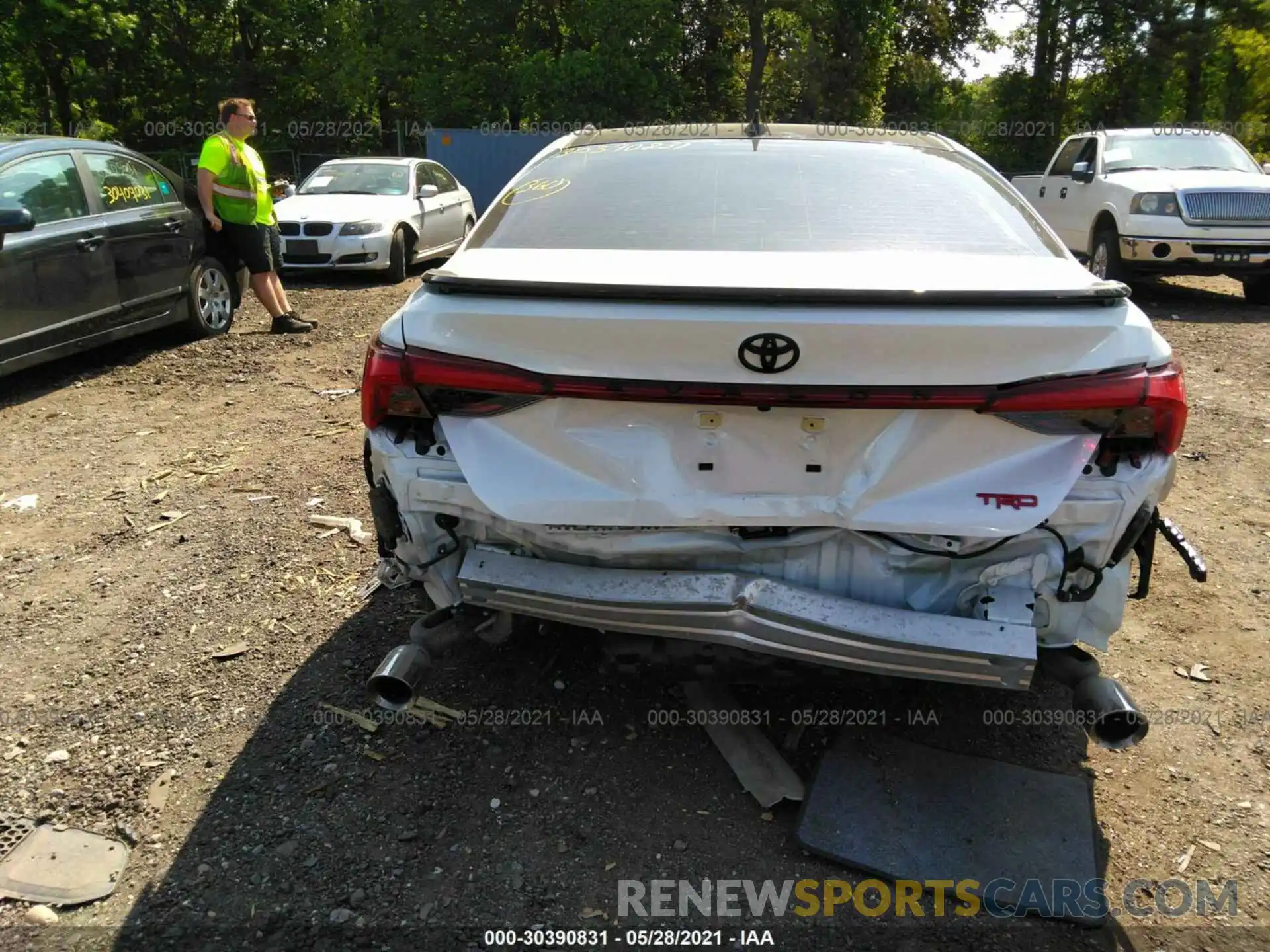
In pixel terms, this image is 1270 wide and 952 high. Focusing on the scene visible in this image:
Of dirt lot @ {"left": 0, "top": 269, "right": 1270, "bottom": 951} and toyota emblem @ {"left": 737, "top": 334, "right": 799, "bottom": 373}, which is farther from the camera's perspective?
dirt lot @ {"left": 0, "top": 269, "right": 1270, "bottom": 951}

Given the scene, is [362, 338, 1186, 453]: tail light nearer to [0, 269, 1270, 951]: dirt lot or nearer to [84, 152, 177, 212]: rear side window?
[0, 269, 1270, 951]: dirt lot

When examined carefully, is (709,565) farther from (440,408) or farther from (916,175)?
(916,175)

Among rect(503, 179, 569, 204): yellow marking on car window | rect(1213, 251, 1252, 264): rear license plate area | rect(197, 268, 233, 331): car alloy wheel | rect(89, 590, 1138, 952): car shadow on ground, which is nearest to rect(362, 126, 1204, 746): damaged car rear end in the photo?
rect(89, 590, 1138, 952): car shadow on ground

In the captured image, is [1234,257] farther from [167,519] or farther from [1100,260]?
[167,519]

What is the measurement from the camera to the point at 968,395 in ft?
7.29

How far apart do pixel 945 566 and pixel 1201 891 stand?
1039mm

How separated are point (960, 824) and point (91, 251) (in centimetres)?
661

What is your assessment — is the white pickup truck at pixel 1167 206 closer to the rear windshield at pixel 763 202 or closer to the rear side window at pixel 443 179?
the rear windshield at pixel 763 202

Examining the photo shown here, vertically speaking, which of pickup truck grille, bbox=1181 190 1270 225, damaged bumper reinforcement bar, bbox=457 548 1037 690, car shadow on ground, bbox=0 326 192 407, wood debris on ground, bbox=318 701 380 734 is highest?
pickup truck grille, bbox=1181 190 1270 225

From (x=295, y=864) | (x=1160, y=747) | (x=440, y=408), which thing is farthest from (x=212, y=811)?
(x=1160, y=747)

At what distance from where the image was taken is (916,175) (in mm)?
3223

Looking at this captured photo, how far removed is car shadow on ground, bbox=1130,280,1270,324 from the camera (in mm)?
9586

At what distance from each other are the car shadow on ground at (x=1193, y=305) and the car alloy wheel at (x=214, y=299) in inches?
353

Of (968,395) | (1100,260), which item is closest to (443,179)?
(1100,260)
